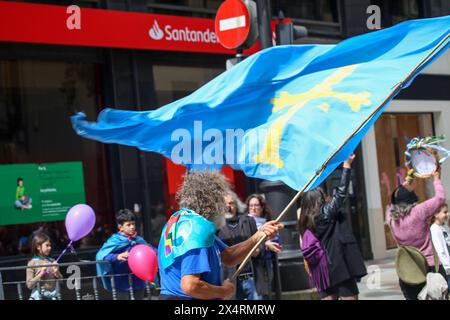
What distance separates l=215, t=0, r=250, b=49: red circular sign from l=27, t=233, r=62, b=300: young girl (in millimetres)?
3036

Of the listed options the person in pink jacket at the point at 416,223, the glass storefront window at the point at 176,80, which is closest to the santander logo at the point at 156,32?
Result: the glass storefront window at the point at 176,80

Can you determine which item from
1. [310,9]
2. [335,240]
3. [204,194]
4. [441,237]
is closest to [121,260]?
[335,240]

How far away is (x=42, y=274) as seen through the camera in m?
8.20

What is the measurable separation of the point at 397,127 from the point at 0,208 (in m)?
10.0

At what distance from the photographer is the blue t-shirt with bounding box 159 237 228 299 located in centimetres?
454

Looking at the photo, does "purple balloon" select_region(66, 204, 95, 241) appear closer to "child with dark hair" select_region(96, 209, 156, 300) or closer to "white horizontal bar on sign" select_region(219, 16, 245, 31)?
"child with dark hair" select_region(96, 209, 156, 300)

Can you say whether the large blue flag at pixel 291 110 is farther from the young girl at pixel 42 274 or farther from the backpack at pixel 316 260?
Result: the young girl at pixel 42 274

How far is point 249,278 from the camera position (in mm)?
8641

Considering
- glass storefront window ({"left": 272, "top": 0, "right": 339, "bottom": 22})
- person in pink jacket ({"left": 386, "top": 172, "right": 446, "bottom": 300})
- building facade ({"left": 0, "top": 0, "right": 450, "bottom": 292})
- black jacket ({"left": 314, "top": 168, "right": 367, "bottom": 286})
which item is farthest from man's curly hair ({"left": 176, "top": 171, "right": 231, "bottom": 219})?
glass storefront window ({"left": 272, "top": 0, "right": 339, "bottom": 22})

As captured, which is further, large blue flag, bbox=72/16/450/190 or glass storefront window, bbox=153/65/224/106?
glass storefront window, bbox=153/65/224/106

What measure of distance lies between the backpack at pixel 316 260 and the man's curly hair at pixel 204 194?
3087mm

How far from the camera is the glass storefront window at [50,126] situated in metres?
11.2

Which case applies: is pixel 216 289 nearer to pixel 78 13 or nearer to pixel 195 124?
pixel 195 124

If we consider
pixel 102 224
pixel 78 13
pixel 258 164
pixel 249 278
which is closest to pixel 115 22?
pixel 78 13
